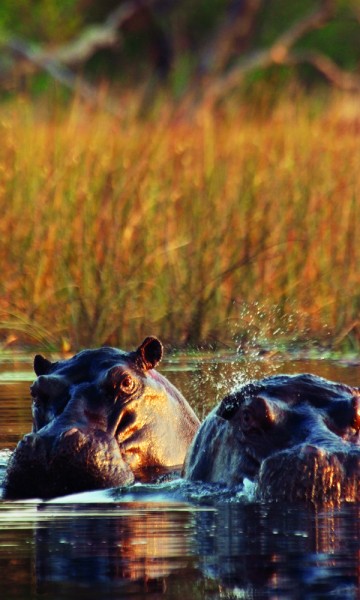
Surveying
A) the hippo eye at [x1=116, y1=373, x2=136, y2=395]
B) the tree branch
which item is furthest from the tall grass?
the tree branch

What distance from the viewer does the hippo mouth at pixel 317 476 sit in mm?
4199

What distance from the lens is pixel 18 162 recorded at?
35.4ft

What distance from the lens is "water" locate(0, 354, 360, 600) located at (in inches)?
133

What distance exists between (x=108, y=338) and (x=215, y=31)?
939 inches

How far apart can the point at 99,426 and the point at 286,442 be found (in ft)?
3.42

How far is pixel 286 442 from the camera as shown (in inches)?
177

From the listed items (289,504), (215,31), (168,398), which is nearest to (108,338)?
(168,398)

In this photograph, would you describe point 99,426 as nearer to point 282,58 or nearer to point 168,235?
point 168,235

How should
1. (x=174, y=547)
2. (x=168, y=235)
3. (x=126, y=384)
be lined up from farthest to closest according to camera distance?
(x=168, y=235), (x=126, y=384), (x=174, y=547)

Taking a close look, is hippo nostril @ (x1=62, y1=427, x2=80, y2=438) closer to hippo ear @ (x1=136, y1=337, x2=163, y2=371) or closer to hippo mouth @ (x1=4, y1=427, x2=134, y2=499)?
hippo mouth @ (x1=4, y1=427, x2=134, y2=499)

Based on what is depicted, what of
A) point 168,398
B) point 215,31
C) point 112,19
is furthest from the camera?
point 215,31

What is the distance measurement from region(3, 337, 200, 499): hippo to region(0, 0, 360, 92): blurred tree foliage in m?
26.4

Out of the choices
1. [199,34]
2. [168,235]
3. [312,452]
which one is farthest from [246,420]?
[199,34]

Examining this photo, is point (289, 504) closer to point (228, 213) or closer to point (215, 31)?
point (228, 213)
